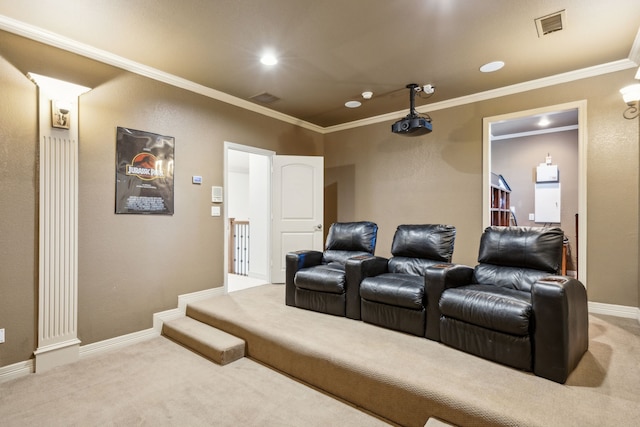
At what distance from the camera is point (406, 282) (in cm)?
275

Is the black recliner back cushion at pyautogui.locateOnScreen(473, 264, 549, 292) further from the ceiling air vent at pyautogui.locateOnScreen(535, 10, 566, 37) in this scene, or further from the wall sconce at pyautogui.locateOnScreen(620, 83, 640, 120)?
the ceiling air vent at pyautogui.locateOnScreen(535, 10, 566, 37)

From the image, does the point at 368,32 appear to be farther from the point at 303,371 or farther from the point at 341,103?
the point at 303,371

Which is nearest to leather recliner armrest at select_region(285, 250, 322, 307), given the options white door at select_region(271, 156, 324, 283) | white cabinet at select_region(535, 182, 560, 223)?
white door at select_region(271, 156, 324, 283)

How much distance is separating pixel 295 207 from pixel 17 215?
3.02 m

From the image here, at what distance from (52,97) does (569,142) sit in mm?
7057

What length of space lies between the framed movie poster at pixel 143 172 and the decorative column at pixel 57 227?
0.38 m

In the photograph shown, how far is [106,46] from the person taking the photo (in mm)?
2861

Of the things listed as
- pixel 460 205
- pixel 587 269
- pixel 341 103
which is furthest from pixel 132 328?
pixel 587 269

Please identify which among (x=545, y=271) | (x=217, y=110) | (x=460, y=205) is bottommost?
(x=545, y=271)

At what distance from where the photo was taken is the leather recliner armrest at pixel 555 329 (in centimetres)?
185

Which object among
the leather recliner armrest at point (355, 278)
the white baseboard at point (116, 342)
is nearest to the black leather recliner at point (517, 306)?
the leather recliner armrest at point (355, 278)

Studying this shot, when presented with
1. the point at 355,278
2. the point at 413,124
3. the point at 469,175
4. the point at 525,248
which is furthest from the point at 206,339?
the point at 469,175

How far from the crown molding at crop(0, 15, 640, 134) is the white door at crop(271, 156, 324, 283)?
0.84 metres

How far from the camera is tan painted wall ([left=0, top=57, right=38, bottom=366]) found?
8.09 feet
